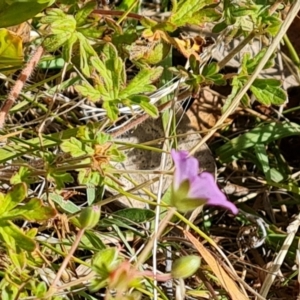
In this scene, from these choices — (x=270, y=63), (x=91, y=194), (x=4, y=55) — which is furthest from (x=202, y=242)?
(x=4, y=55)

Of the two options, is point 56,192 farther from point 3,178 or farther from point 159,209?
point 159,209

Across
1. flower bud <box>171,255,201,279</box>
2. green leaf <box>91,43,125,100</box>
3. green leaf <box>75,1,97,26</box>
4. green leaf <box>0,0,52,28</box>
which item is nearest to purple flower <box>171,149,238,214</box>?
flower bud <box>171,255,201,279</box>

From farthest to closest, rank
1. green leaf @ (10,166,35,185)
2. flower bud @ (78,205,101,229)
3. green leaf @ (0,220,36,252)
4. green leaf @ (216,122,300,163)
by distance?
green leaf @ (216,122,300,163) → green leaf @ (10,166,35,185) → green leaf @ (0,220,36,252) → flower bud @ (78,205,101,229)

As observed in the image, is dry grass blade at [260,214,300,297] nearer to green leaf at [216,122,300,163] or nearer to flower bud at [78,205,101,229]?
green leaf at [216,122,300,163]

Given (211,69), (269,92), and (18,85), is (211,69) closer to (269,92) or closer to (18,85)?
(269,92)

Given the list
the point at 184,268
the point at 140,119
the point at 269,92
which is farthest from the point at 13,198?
the point at 269,92

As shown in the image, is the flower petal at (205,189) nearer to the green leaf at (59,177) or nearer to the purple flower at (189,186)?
the purple flower at (189,186)

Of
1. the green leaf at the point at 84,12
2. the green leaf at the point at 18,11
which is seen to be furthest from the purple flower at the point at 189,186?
the green leaf at the point at 18,11
